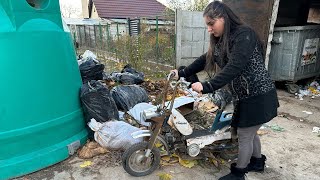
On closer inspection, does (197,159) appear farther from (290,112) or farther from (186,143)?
(290,112)

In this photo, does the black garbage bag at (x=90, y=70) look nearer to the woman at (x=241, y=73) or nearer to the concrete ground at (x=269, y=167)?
the concrete ground at (x=269, y=167)

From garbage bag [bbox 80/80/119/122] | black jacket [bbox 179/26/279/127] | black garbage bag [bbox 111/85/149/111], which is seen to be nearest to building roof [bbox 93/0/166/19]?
black garbage bag [bbox 111/85/149/111]

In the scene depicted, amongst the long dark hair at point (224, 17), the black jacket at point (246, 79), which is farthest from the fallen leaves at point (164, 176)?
the long dark hair at point (224, 17)

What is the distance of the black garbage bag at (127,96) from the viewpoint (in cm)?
391

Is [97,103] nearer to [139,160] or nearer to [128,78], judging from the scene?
[139,160]

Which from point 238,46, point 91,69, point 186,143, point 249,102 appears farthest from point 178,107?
point 91,69

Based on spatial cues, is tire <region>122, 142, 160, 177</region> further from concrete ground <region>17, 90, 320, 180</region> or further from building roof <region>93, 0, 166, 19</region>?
building roof <region>93, 0, 166, 19</region>

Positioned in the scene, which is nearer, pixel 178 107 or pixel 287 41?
pixel 178 107

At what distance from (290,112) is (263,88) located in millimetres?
2805

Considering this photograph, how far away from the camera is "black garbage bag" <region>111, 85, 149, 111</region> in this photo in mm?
3908

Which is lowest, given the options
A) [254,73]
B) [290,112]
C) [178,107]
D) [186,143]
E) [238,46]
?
[290,112]

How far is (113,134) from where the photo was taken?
302 centimetres

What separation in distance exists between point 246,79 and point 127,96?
2.14 metres

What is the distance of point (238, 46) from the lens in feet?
6.82
